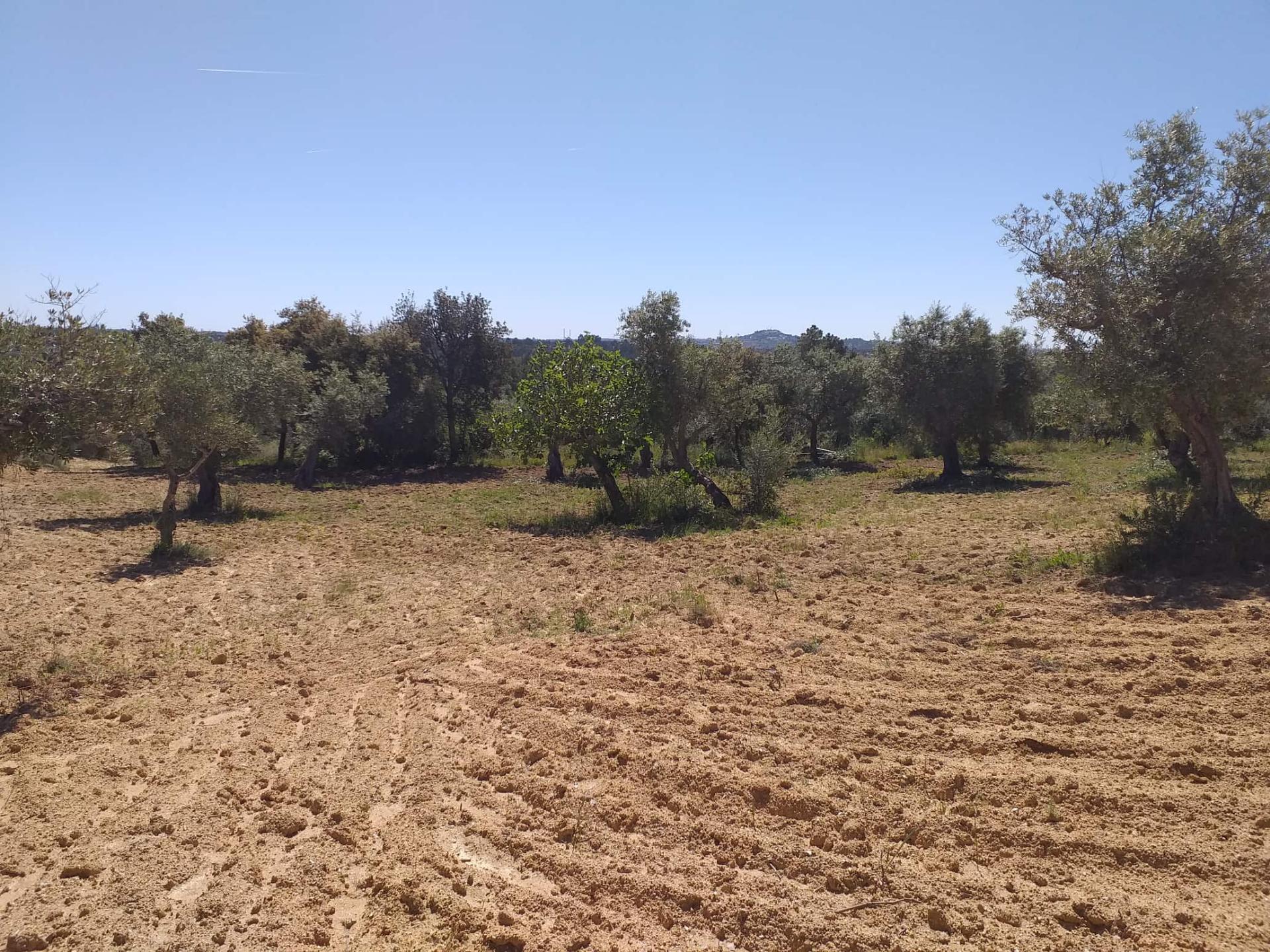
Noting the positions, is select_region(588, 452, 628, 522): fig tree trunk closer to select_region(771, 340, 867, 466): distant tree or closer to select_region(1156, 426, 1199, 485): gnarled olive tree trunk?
select_region(1156, 426, 1199, 485): gnarled olive tree trunk

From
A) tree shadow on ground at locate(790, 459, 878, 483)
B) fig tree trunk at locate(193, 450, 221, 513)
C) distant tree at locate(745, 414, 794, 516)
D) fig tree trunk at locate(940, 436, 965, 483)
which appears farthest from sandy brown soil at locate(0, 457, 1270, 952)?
tree shadow on ground at locate(790, 459, 878, 483)

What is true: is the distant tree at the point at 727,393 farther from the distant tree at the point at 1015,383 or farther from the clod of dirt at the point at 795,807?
the clod of dirt at the point at 795,807

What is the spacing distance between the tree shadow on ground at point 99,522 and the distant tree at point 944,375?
2167 centimetres

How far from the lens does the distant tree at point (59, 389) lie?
684cm

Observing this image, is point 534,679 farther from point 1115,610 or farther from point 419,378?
point 419,378

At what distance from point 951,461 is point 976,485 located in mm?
2598

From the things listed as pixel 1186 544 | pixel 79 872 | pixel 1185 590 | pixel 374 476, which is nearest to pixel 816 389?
pixel 374 476

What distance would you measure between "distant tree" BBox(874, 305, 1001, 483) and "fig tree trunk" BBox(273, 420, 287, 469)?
22916mm

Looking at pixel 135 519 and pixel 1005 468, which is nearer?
pixel 135 519

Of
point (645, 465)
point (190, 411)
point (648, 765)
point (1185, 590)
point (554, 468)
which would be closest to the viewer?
point (648, 765)

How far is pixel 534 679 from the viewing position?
297 inches

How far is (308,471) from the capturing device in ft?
88.5

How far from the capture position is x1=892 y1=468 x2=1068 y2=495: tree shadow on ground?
69.1ft

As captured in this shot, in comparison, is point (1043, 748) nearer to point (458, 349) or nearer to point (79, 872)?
point (79, 872)
